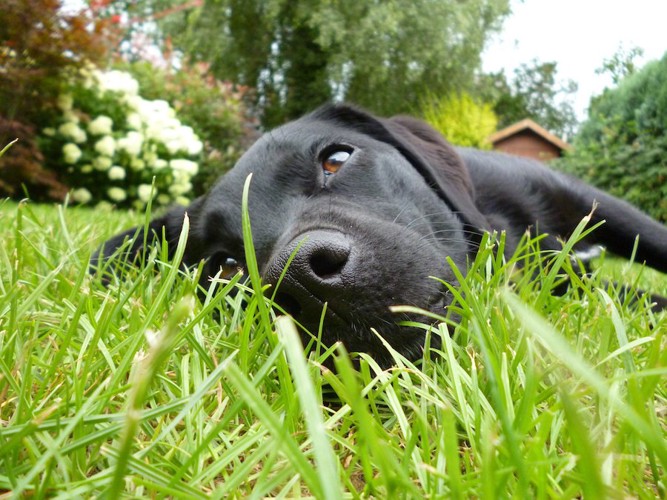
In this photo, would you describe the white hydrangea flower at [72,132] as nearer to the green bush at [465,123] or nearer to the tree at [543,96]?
the green bush at [465,123]

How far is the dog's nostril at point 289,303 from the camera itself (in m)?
1.08

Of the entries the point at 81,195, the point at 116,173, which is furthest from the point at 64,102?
the point at 81,195

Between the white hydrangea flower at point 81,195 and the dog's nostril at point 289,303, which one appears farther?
the white hydrangea flower at point 81,195

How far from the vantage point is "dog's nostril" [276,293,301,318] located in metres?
1.08

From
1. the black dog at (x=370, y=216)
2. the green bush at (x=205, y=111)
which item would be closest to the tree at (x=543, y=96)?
the green bush at (x=205, y=111)

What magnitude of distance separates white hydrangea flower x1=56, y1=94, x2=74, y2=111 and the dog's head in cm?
523

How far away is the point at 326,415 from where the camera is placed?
0.84 m

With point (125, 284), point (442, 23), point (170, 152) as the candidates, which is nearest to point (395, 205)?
point (125, 284)

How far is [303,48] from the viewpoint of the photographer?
57.0ft

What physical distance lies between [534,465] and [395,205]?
108 cm

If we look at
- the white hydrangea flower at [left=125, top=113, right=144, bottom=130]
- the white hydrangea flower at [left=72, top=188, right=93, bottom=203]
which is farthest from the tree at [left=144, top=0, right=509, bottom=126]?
the white hydrangea flower at [left=72, top=188, right=93, bottom=203]

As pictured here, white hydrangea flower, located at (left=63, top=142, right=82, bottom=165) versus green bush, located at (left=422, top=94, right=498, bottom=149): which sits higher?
green bush, located at (left=422, top=94, right=498, bottom=149)

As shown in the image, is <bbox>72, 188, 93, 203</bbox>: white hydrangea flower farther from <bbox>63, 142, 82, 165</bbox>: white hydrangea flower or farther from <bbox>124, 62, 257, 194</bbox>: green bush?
<bbox>124, 62, 257, 194</bbox>: green bush

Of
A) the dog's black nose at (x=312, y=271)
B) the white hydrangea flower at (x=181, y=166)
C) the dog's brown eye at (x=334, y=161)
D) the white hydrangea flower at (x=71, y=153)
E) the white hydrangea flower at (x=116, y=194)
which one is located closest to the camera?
the dog's black nose at (x=312, y=271)
